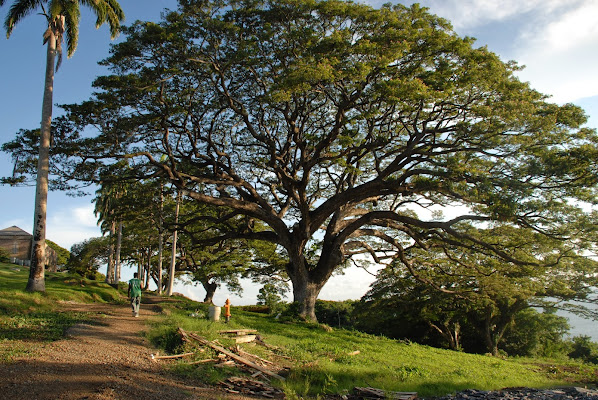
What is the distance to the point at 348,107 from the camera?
51.4 feet

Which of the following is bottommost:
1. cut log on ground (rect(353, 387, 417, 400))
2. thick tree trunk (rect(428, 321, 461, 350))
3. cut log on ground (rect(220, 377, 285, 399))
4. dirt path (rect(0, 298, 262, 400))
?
thick tree trunk (rect(428, 321, 461, 350))

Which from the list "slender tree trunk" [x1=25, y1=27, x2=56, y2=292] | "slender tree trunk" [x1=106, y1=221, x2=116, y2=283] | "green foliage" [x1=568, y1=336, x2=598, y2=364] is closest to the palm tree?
"slender tree trunk" [x1=25, y1=27, x2=56, y2=292]

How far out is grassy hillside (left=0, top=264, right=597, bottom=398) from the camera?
352 inches

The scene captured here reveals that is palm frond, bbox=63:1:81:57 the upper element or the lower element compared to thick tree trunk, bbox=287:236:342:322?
upper

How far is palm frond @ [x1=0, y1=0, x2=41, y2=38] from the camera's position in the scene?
51.4ft

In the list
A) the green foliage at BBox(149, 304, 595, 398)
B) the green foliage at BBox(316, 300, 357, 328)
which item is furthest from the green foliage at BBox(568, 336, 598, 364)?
the green foliage at BBox(149, 304, 595, 398)

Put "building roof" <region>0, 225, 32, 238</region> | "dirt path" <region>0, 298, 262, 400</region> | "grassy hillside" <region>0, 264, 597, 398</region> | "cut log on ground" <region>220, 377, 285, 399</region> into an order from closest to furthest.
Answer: "dirt path" <region>0, 298, 262, 400</region>
"cut log on ground" <region>220, 377, 285, 399</region>
"grassy hillside" <region>0, 264, 597, 398</region>
"building roof" <region>0, 225, 32, 238</region>

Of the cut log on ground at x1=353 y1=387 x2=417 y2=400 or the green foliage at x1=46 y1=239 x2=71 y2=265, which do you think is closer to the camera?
the cut log on ground at x1=353 y1=387 x2=417 y2=400

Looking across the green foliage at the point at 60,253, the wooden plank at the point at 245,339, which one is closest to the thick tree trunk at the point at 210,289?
the wooden plank at the point at 245,339

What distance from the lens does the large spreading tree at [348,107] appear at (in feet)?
44.1

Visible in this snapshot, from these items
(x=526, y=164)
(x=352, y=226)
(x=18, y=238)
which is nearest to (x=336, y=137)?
(x=352, y=226)

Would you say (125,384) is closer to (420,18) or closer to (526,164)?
(526,164)

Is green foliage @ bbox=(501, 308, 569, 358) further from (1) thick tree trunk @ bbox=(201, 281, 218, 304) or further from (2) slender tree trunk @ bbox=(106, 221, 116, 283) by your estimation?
(2) slender tree trunk @ bbox=(106, 221, 116, 283)

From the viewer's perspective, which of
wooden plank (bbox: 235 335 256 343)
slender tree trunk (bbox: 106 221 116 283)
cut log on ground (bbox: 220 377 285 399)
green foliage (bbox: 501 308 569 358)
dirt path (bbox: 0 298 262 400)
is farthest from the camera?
slender tree trunk (bbox: 106 221 116 283)
